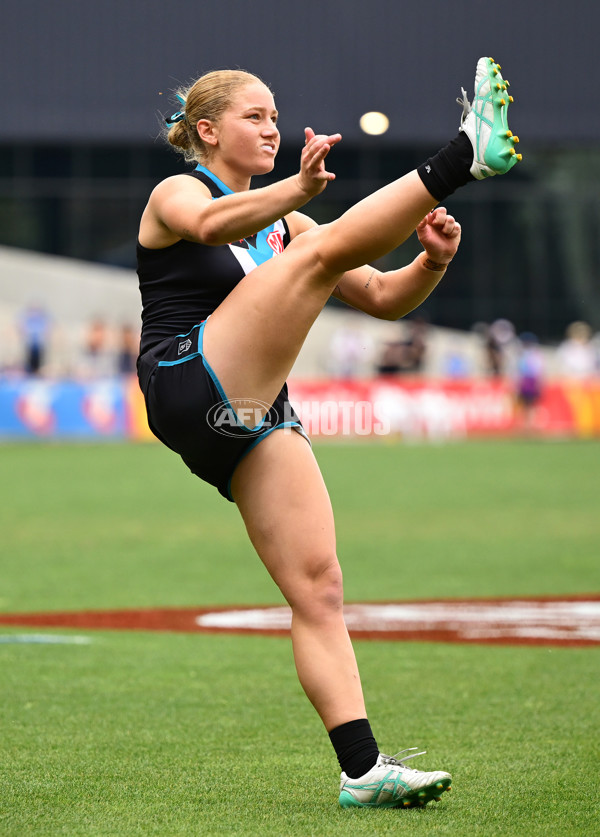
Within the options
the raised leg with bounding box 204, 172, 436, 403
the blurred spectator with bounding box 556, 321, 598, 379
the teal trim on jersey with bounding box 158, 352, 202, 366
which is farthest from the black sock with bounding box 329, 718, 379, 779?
the blurred spectator with bounding box 556, 321, 598, 379

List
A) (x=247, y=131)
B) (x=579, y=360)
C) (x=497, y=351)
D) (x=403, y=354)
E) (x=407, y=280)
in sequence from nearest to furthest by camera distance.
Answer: (x=247, y=131), (x=407, y=280), (x=579, y=360), (x=403, y=354), (x=497, y=351)

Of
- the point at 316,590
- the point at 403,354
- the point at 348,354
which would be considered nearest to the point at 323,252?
the point at 316,590

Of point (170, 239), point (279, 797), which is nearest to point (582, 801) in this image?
point (279, 797)

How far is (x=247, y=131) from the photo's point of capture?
13.3 feet

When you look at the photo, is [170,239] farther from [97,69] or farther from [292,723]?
[97,69]

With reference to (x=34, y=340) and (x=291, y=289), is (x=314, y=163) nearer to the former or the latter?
(x=291, y=289)

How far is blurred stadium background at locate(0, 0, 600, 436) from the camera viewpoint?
116 ft

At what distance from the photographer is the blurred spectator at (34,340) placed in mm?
29155

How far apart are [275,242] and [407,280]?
0.47m

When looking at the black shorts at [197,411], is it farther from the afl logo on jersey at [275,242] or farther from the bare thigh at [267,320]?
the afl logo on jersey at [275,242]

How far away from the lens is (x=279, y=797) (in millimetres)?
4043

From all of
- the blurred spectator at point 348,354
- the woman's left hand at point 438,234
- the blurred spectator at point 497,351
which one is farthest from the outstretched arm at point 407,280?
the blurred spectator at point 497,351

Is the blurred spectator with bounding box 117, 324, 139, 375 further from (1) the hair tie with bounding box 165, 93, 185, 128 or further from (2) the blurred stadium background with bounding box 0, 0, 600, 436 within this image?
(1) the hair tie with bounding box 165, 93, 185, 128

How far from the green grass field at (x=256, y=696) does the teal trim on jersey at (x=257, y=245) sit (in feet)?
5.56
